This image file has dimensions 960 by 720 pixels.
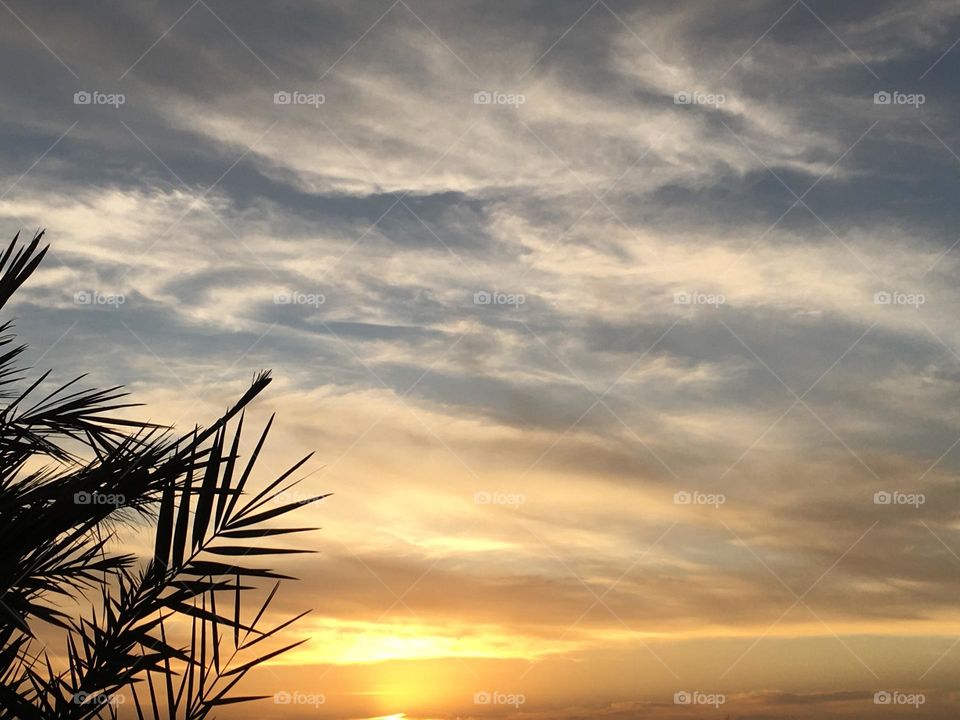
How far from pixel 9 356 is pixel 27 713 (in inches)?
134

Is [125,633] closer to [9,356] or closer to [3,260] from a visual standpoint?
[3,260]

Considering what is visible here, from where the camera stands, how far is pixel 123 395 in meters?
6.96

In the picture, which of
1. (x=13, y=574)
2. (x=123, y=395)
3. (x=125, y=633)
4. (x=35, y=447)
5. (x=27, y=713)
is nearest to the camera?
(x=13, y=574)

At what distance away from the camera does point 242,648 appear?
4.50 metres

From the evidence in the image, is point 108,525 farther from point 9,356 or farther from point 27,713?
point 27,713

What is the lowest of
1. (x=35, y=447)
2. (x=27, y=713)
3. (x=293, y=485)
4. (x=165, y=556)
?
(x=27, y=713)

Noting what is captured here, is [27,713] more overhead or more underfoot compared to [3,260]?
more underfoot

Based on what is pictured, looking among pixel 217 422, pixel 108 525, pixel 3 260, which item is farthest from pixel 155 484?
pixel 108 525

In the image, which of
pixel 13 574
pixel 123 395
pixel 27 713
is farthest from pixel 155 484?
pixel 123 395

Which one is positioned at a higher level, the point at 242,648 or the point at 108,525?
the point at 108,525

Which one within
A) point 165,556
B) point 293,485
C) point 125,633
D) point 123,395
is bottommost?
point 125,633

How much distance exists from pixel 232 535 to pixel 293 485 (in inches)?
15.0

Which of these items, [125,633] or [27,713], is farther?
[125,633]

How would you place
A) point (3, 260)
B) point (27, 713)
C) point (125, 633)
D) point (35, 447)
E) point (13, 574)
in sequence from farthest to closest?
point (35, 447) < point (3, 260) < point (125, 633) < point (27, 713) < point (13, 574)
